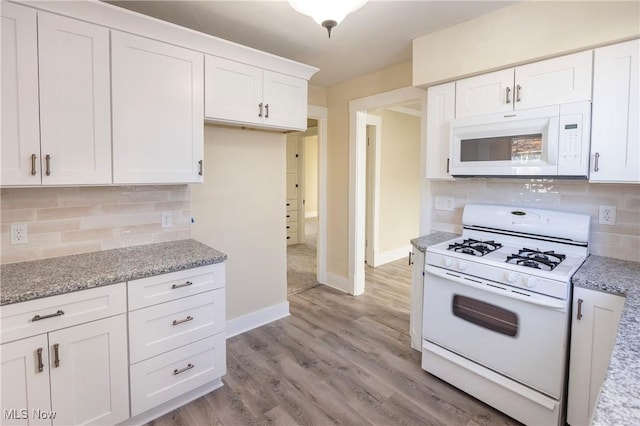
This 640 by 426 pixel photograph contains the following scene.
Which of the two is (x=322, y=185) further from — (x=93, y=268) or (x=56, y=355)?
(x=56, y=355)

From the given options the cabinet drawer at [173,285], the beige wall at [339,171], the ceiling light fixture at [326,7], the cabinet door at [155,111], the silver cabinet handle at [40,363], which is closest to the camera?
the ceiling light fixture at [326,7]

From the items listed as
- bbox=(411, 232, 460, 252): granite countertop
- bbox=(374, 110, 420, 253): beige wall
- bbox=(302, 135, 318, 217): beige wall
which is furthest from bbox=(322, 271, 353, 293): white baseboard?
bbox=(302, 135, 318, 217): beige wall

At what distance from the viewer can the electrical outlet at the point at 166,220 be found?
2.47m

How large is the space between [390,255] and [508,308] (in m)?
3.41

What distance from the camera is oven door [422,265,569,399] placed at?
1.77 m

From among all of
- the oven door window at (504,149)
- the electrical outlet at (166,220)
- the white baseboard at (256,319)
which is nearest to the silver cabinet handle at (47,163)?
the electrical outlet at (166,220)

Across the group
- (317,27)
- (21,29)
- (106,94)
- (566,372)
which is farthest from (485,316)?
(21,29)

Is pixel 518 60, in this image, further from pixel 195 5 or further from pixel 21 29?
pixel 21 29

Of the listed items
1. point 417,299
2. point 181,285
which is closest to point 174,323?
point 181,285

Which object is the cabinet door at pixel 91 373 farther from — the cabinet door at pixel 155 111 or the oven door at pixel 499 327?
the oven door at pixel 499 327

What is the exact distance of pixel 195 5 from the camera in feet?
7.02

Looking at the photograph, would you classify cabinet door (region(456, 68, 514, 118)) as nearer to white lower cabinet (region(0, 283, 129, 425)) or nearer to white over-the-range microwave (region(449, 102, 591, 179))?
white over-the-range microwave (region(449, 102, 591, 179))

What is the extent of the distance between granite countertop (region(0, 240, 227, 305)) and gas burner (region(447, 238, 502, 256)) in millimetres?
1610

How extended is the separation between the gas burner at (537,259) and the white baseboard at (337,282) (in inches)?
84.4
